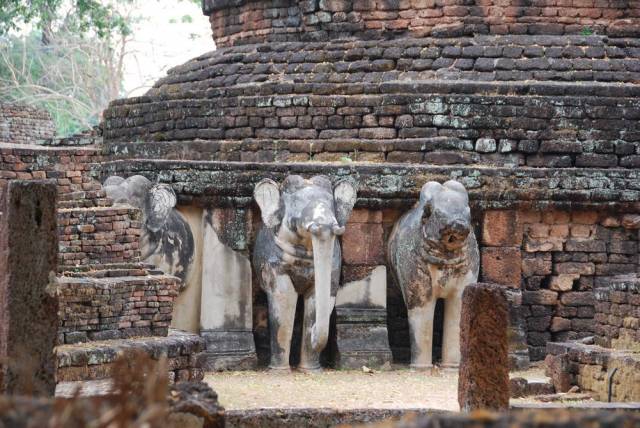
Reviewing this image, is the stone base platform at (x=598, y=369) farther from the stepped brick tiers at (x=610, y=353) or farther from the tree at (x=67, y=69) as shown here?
the tree at (x=67, y=69)

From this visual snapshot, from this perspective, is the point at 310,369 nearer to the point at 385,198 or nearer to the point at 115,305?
the point at 385,198

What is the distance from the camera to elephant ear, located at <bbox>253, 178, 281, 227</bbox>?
1166cm

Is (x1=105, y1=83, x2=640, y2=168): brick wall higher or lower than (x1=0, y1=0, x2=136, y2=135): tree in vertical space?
lower

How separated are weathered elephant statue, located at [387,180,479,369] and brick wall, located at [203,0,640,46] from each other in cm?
302

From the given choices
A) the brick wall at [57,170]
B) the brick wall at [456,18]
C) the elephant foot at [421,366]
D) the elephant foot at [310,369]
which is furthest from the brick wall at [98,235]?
the brick wall at [456,18]

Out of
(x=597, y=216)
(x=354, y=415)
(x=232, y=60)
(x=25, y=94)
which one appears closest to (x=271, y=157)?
(x=232, y=60)

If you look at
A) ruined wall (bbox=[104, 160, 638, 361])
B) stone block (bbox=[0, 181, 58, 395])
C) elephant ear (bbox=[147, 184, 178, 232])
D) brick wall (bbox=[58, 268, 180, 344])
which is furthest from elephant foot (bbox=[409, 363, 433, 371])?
stone block (bbox=[0, 181, 58, 395])

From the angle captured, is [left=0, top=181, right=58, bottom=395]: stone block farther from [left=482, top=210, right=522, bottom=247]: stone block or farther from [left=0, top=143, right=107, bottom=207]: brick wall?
[left=482, top=210, right=522, bottom=247]: stone block

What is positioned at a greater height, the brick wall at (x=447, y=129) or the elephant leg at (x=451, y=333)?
the brick wall at (x=447, y=129)

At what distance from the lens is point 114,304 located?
9719 millimetres

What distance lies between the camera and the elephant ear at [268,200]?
11.7 meters

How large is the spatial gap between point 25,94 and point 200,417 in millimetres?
24602

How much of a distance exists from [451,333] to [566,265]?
4.27ft

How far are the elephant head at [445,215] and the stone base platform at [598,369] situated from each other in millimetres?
1122
